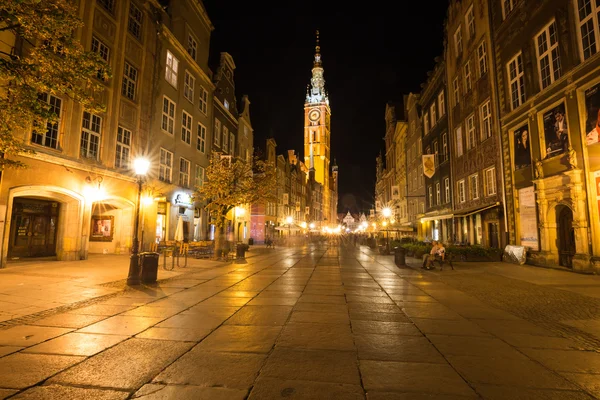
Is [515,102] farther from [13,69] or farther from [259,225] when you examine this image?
[259,225]

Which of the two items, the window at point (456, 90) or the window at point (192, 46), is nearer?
the window at point (456, 90)

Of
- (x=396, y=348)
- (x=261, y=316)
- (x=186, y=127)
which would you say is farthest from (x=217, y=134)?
(x=396, y=348)

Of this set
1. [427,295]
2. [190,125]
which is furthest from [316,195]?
[427,295]

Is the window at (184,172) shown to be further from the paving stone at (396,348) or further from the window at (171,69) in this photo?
the paving stone at (396,348)

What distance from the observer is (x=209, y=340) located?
5227mm

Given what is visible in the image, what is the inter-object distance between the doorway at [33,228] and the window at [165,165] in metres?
6.89

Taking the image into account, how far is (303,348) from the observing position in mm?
4891

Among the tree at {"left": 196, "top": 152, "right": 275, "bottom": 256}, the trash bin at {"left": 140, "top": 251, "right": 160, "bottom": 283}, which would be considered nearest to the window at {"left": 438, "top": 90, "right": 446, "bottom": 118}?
the tree at {"left": 196, "top": 152, "right": 275, "bottom": 256}

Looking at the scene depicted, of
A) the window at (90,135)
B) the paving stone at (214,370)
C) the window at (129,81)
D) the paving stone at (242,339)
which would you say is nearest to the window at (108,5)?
the window at (129,81)

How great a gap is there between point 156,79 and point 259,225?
88.9ft

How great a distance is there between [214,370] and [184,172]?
25.0m

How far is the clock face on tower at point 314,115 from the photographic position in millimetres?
126375

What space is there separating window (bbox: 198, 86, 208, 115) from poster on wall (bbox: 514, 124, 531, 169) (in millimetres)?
24392

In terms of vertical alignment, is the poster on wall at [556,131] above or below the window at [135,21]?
below
